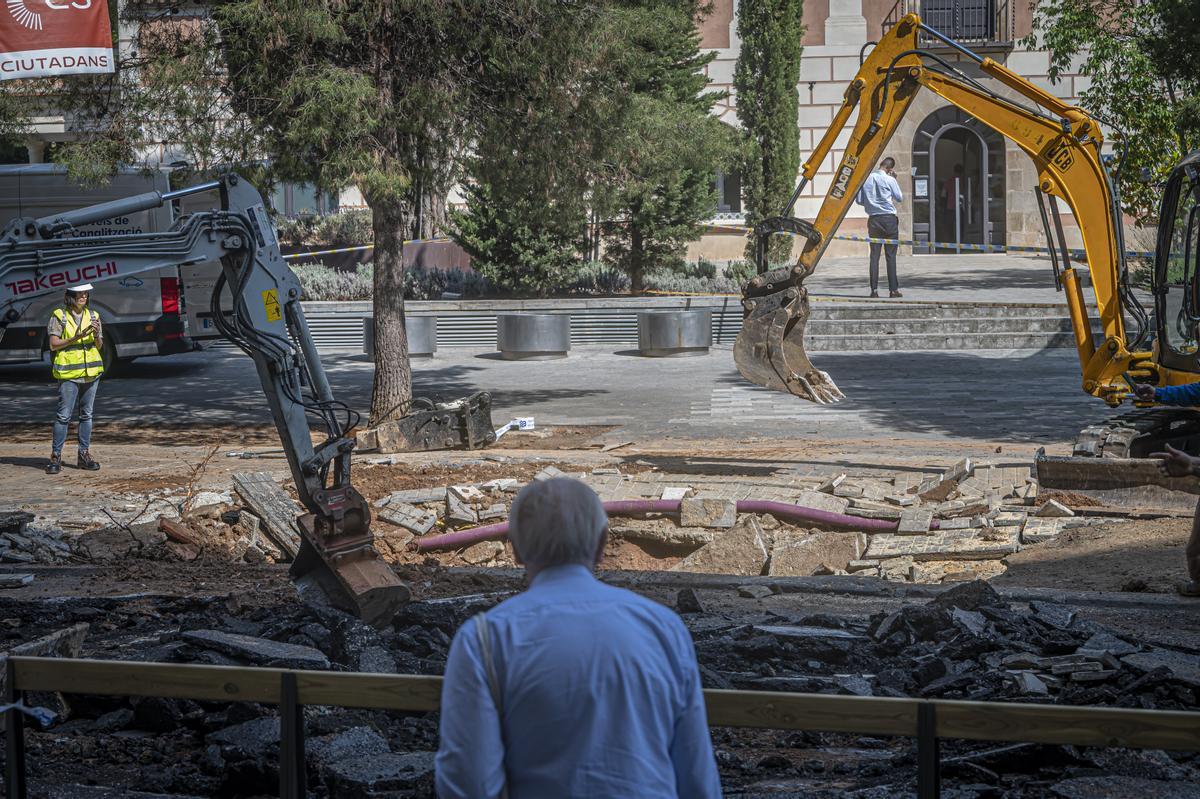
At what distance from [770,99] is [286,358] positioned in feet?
75.4

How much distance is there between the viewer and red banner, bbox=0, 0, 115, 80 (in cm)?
1368

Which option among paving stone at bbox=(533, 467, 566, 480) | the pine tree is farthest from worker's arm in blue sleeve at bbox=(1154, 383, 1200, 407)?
the pine tree

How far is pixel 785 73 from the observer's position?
98.0 feet

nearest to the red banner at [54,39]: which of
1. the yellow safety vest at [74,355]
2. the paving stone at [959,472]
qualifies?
the yellow safety vest at [74,355]

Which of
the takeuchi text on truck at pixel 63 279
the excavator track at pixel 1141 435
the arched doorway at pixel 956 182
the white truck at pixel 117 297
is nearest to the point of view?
the takeuchi text on truck at pixel 63 279

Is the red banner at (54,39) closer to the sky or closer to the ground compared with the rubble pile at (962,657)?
closer to the sky

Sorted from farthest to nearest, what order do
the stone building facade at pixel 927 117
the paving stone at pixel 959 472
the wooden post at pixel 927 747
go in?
the stone building facade at pixel 927 117, the paving stone at pixel 959 472, the wooden post at pixel 927 747

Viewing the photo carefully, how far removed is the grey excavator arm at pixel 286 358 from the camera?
7949 millimetres

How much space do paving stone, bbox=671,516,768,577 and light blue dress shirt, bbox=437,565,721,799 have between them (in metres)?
7.70

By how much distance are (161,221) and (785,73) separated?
14.2 m

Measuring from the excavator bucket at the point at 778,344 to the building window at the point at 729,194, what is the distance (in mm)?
19922

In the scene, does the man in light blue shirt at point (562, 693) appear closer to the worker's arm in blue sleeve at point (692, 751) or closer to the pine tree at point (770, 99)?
the worker's arm in blue sleeve at point (692, 751)

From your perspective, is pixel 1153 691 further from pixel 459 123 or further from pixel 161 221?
pixel 161 221

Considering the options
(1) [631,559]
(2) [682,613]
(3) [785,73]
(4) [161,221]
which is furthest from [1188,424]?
(3) [785,73]
